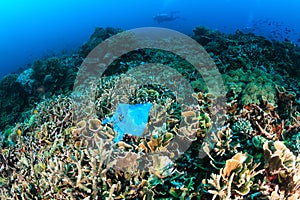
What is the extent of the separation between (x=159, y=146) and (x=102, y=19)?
56729 mm

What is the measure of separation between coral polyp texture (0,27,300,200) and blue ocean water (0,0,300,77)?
25.5 metres

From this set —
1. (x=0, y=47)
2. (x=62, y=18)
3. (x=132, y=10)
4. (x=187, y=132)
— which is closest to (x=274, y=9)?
(x=132, y=10)

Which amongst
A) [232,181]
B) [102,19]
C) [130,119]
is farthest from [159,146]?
[102,19]

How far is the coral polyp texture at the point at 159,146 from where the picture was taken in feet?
8.81

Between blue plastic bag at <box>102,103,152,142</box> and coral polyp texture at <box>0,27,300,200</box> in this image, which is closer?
coral polyp texture at <box>0,27,300,200</box>

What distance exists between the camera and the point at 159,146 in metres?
3.23

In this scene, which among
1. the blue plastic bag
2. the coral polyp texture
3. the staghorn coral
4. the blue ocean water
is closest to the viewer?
the staghorn coral

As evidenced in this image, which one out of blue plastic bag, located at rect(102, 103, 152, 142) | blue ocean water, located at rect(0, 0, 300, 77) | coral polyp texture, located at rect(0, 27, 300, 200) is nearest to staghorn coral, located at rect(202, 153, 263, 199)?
coral polyp texture, located at rect(0, 27, 300, 200)

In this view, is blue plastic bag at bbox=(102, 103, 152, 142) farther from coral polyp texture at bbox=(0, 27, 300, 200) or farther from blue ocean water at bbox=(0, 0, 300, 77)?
blue ocean water at bbox=(0, 0, 300, 77)

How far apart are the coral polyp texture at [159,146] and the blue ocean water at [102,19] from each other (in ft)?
83.6

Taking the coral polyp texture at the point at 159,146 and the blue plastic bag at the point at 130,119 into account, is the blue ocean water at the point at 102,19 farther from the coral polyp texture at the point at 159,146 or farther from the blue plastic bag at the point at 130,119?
the blue plastic bag at the point at 130,119

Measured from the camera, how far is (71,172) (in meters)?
2.90

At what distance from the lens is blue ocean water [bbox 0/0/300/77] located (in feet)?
118

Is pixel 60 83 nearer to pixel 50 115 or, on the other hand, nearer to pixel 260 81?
pixel 50 115
